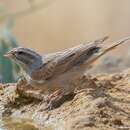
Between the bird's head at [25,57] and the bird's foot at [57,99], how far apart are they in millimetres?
728

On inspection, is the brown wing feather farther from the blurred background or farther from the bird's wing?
the blurred background

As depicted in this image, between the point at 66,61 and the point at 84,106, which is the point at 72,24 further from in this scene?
the point at 84,106

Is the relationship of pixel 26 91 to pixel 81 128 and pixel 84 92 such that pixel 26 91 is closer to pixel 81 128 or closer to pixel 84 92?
pixel 84 92

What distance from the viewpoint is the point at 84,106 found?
323 inches

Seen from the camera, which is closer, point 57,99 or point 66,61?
point 57,99

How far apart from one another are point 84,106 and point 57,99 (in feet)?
2.49

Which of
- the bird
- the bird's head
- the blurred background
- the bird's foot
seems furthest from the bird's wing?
the blurred background

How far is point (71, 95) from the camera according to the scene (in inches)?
354

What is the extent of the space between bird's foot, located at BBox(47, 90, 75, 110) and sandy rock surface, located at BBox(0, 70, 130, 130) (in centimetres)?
A: 8

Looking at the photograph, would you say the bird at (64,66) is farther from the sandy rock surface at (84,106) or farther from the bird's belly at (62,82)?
the sandy rock surface at (84,106)

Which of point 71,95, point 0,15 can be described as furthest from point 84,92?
point 0,15

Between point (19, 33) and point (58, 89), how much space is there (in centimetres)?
818

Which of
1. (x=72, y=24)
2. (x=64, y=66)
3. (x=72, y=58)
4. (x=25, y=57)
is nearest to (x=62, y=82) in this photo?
(x=64, y=66)

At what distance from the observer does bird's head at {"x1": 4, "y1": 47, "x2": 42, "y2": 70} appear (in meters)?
9.67
